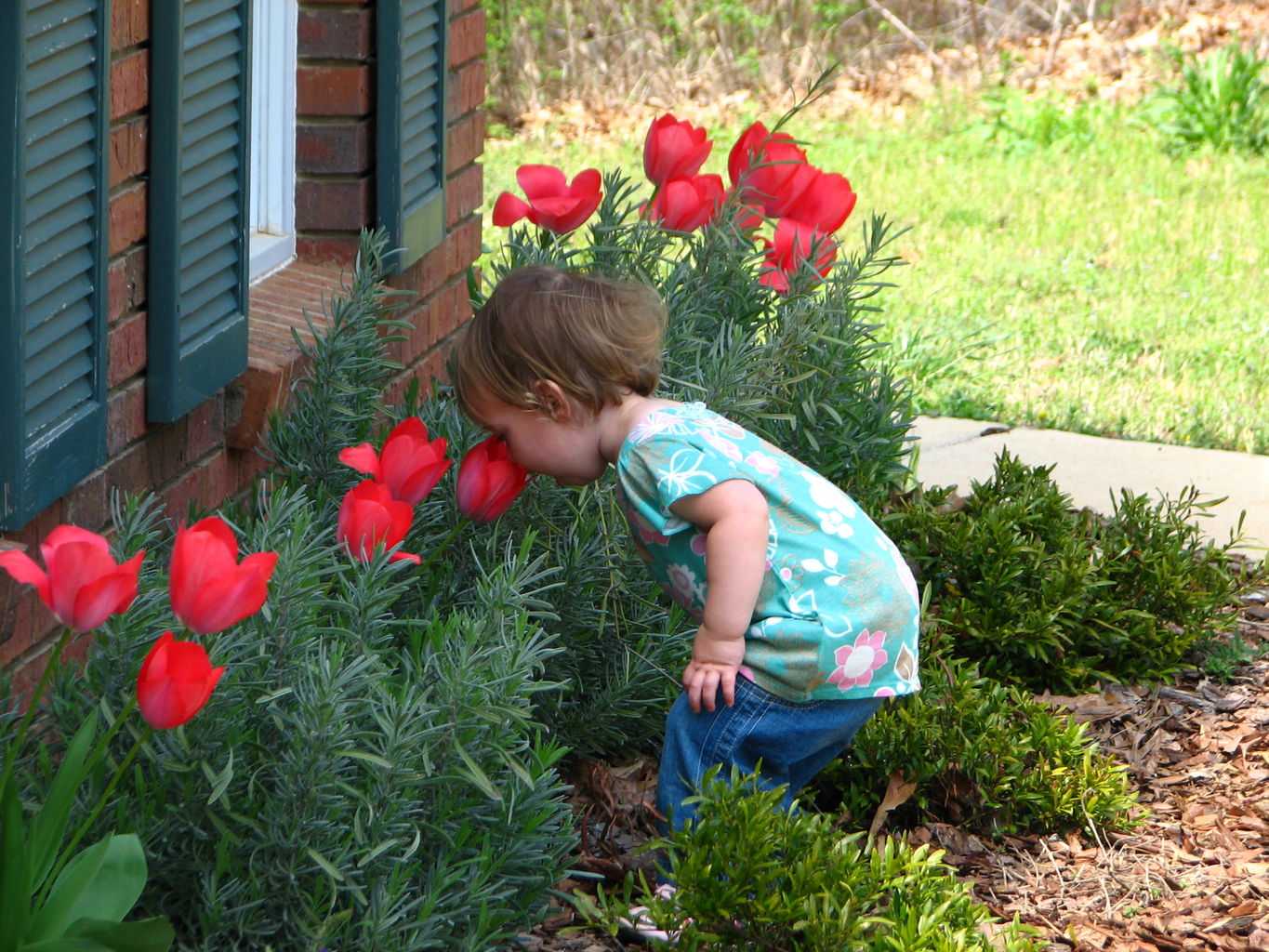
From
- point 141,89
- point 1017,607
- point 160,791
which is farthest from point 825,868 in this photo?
point 141,89

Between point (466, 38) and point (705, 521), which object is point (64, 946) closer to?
point (705, 521)

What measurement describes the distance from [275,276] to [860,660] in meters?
1.67

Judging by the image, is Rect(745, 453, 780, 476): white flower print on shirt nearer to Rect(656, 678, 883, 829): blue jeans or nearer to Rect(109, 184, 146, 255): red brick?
Rect(656, 678, 883, 829): blue jeans

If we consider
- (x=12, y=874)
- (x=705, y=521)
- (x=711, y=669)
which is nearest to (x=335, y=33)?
(x=705, y=521)

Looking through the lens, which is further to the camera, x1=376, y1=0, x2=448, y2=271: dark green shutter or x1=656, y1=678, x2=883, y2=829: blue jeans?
x1=376, y1=0, x2=448, y2=271: dark green shutter

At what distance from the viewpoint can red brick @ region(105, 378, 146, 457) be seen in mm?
2387

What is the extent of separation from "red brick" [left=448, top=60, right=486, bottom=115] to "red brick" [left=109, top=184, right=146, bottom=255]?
1.41m

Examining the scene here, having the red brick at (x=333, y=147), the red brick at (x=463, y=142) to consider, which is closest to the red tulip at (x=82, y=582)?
the red brick at (x=333, y=147)

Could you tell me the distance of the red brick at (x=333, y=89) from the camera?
128 inches

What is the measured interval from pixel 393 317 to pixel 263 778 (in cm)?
160

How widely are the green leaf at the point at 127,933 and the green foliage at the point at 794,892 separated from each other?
598mm

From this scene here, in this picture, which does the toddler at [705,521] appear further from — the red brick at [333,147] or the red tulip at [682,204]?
the red brick at [333,147]

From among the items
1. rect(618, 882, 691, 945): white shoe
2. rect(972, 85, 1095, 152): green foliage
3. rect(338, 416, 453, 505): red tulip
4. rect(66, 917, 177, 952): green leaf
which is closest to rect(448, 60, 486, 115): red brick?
rect(338, 416, 453, 505): red tulip

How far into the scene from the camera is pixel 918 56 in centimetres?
1146
